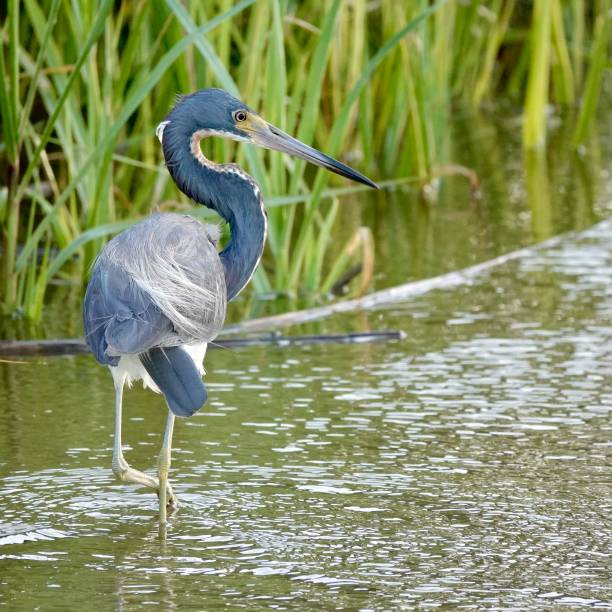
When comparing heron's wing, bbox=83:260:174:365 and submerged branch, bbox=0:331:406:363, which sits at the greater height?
heron's wing, bbox=83:260:174:365

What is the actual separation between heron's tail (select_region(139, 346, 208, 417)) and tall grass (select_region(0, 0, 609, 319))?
4.86 feet

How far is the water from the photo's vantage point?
134 inches

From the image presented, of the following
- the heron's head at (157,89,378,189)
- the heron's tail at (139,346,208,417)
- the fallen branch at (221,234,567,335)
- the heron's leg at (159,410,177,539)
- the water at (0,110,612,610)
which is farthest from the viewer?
the fallen branch at (221,234,567,335)

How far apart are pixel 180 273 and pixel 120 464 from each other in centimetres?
53

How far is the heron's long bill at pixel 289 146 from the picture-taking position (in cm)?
443

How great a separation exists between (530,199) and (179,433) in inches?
170

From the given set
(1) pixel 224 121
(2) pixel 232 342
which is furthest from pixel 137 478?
(2) pixel 232 342

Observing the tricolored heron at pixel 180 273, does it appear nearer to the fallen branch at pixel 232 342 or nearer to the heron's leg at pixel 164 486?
the heron's leg at pixel 164 486

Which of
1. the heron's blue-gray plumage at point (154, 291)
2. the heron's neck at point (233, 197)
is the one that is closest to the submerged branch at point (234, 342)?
the heron's neck at point (233, 197)

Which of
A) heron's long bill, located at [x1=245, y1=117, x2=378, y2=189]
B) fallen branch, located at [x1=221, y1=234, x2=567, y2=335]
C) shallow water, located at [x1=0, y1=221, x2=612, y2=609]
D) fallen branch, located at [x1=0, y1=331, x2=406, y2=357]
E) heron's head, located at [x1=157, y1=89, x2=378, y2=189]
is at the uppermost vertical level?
heron's head, located at [x1=157, y1=89, x2=378, y2=189]

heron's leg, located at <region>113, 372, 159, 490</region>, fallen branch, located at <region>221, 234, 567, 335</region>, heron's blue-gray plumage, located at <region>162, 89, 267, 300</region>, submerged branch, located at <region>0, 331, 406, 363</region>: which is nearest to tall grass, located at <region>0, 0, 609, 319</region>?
fallen branch, located at <region>221, 234, 567, 335</region>

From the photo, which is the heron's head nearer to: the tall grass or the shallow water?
the tall grass

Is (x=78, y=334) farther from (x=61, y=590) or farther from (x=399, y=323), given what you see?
(x=61, y=590)

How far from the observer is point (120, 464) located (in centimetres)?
396
